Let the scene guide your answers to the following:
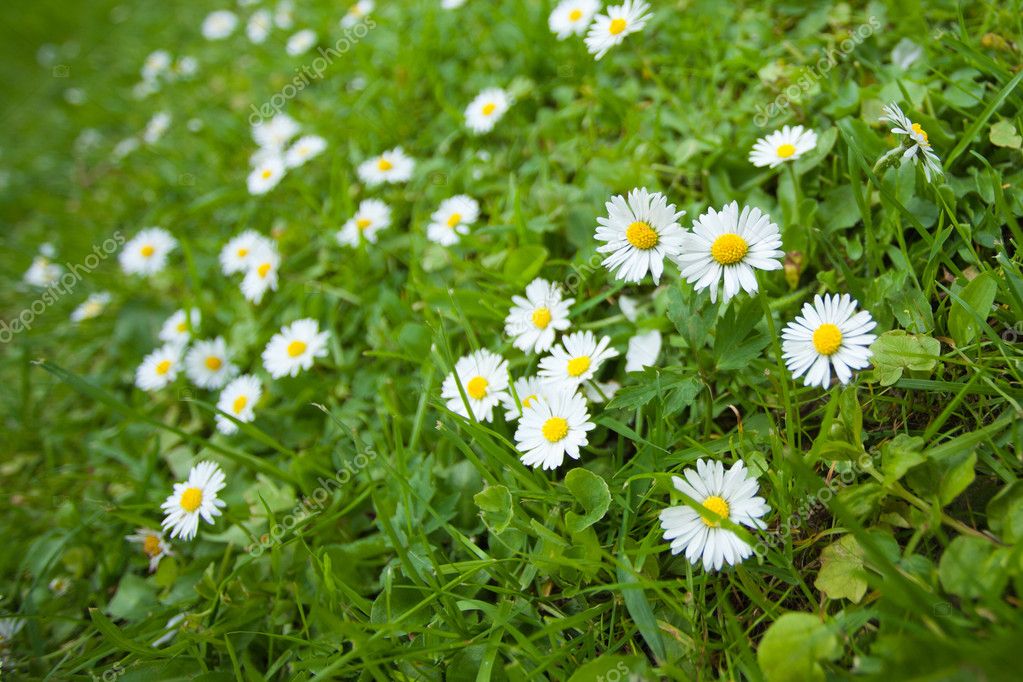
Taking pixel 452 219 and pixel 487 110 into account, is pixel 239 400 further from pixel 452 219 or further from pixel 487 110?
pixel 487 110

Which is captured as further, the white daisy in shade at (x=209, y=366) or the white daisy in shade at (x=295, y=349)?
the white daisy in shade at (x=209, y=366)

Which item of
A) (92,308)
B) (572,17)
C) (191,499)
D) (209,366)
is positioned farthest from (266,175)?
(191,499)

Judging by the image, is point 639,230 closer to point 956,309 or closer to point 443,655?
point 956,309

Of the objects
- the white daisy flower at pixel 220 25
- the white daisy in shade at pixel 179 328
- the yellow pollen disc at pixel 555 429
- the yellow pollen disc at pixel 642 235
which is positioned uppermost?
the white daisy flower at pixel 220 25

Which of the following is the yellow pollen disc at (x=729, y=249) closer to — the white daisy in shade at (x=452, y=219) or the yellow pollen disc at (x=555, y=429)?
the yellow pollen disc at (x=555, y=429)

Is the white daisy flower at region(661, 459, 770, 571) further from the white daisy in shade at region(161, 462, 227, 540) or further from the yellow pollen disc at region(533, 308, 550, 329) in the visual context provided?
the white daisy in shade at region(161, 462, 227, 540)

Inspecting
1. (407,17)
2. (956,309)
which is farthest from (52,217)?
(956,309)

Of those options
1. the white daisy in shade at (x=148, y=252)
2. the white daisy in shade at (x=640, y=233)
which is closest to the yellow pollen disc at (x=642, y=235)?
the white daisy in shade at (x=640, y=233)
